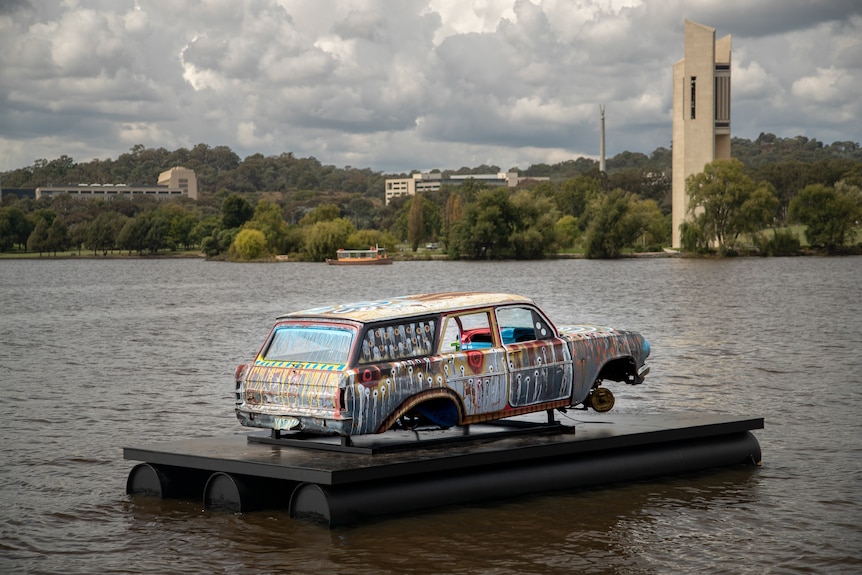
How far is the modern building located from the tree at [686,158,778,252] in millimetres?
17872

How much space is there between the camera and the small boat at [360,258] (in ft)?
568

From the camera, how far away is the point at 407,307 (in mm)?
15992

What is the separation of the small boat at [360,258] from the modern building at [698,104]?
45.1 m

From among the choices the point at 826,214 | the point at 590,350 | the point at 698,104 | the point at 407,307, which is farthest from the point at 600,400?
the point at 698,104

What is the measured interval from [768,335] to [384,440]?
1276 inches

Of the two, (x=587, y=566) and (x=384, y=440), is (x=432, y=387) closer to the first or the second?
(x=384, y=440)

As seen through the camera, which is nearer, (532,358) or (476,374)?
(476,374)

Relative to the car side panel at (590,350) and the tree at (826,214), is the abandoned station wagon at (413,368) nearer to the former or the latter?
the car side panel at (590,350)

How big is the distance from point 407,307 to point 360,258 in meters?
158

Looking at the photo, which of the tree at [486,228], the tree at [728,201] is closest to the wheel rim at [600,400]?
the tree at [728,201]

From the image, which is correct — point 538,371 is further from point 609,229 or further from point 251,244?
point 251,244

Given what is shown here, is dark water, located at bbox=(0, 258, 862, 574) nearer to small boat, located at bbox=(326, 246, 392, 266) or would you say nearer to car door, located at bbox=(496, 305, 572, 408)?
car door, located at bbox=(496, 305, 572, 408)

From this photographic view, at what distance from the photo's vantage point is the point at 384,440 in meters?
15.8

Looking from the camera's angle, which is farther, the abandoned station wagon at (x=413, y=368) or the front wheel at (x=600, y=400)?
the front wheel at (x=600, y=400)
